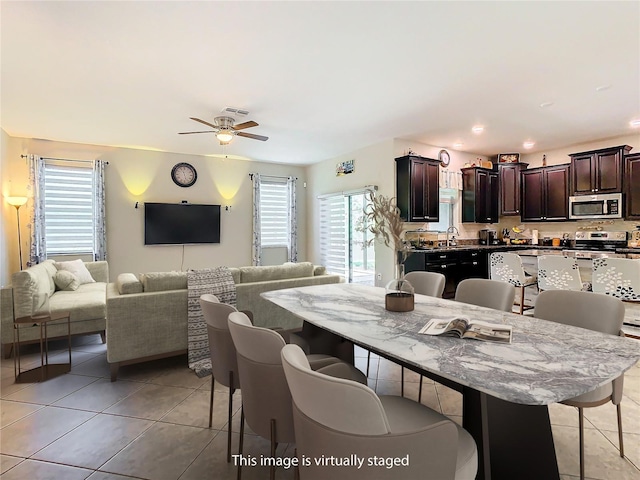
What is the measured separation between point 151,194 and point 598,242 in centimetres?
796

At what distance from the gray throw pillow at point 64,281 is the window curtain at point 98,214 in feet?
4.62

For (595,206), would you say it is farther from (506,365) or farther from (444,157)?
(506,365)

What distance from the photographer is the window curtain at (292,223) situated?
7.57 metres

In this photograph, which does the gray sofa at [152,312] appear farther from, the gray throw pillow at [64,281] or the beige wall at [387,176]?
the beige wall at [387,176]

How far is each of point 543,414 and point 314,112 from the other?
385cm

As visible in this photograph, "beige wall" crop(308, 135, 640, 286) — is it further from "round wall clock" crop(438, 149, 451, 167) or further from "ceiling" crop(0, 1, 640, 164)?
"ceiling" crop(0, 1, 640, 164)

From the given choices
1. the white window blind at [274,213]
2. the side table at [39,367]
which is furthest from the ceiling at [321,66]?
the white window blind at [274,213]

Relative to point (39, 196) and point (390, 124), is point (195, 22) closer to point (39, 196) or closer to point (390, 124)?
point (390, 124)

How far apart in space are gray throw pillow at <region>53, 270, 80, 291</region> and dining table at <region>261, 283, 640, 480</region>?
12.7ft

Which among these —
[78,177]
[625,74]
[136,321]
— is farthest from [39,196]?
[625,74]

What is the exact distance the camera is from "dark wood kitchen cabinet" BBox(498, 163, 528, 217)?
21.6 ft

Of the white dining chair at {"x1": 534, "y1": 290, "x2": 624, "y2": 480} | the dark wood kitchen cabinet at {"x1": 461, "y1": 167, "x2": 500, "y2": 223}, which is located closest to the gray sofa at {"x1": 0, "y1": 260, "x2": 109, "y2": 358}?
the white dining chair at {"x1": 534, "y1": 290, "x2": 624, "y2": 480}

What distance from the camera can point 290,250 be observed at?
7590 millimetres

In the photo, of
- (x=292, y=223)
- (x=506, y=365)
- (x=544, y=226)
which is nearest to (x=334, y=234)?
(x=292, y=223)
